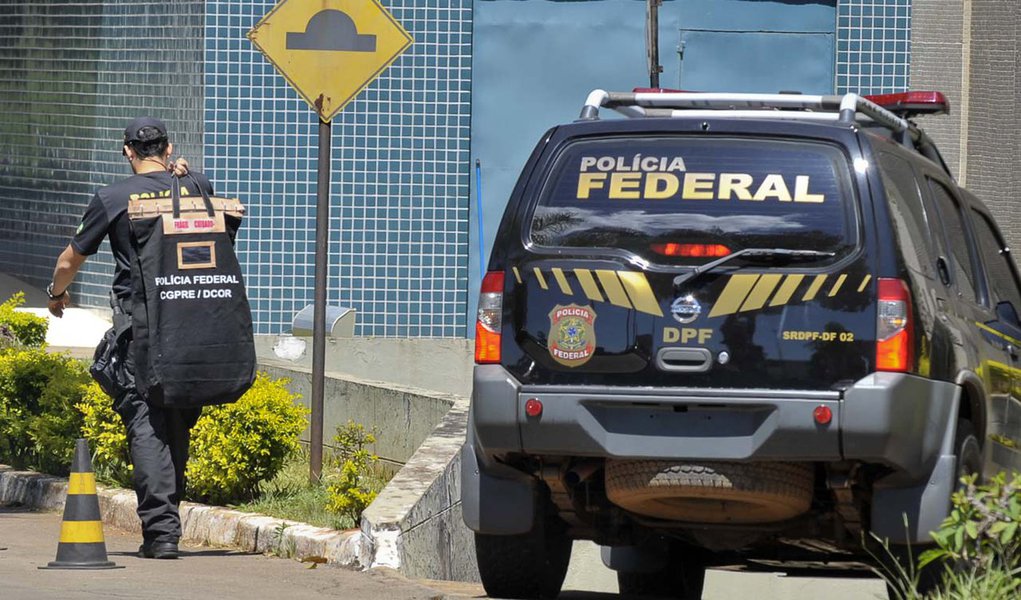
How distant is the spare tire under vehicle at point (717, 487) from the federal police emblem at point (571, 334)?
0.38 metres

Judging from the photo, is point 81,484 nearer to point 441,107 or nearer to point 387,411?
point 387,411

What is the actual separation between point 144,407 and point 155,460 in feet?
0.75

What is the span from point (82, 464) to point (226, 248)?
43.2 inches

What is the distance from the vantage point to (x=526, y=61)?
46.4ft

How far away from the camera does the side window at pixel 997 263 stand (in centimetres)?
750

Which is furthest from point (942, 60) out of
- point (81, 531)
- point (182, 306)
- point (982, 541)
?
point (982, 541)

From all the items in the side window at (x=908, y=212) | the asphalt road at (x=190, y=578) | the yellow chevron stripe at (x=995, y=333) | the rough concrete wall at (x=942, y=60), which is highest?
the rough concrete wall at (x=942, y=60)

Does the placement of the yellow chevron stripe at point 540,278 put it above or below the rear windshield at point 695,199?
below

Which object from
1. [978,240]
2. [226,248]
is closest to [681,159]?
[978,240]

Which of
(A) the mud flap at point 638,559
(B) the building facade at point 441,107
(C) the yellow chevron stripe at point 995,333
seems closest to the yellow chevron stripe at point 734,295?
(C) the yellow chevron stripe at point 995,333

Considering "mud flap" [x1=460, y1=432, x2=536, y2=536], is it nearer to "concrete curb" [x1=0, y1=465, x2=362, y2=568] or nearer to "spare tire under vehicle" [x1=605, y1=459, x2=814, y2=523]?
"spare tire under vehicle" [x1=605, y1=459, x2=814, y2=523]

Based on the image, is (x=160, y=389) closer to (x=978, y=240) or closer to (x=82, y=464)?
(x=82, y=464)

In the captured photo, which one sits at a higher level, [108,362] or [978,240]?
[978,240]

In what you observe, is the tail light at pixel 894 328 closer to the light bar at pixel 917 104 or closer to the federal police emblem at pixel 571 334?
the federal police emblem at pixel 571 334
